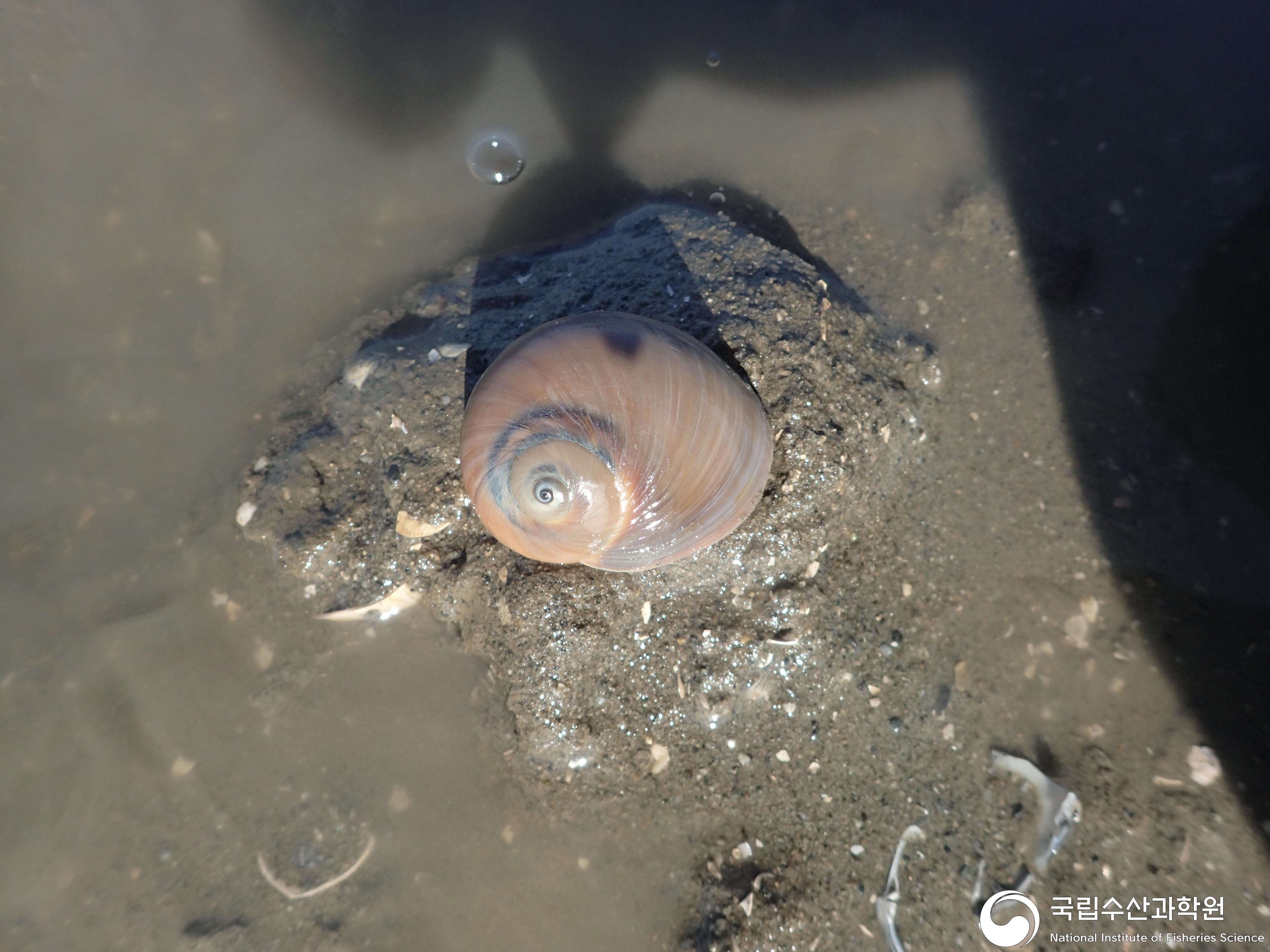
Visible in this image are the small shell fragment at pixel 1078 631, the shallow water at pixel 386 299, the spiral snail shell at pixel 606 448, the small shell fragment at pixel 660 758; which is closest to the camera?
the spiral snail shell at pixel 606 448

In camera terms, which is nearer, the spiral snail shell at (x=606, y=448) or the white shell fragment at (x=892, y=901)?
the spiral snail shell at (x=606, y=448)

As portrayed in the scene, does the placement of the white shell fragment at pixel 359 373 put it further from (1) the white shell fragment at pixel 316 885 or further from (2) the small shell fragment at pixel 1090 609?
(2) the small shell fragment at pixel 1090 609

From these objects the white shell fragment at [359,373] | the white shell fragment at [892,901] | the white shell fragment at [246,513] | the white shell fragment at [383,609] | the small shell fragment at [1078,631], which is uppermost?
the white shell fragment at [359,373]

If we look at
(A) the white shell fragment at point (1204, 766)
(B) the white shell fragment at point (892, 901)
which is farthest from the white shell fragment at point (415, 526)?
(A) the white shell fragment at point (1204, 766)

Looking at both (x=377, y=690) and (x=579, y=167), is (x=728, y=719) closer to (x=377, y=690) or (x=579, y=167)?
(x=377, y=690)

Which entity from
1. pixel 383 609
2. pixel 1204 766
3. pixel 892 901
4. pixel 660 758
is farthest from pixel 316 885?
pixel 1204 766

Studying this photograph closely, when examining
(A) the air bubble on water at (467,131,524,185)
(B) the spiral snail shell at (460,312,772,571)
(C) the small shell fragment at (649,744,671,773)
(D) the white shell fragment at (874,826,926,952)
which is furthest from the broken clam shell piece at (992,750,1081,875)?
(A) the air bubble on water at (467,131,524,185)

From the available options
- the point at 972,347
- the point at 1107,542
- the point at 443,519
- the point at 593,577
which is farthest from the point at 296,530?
the point at 1107,542

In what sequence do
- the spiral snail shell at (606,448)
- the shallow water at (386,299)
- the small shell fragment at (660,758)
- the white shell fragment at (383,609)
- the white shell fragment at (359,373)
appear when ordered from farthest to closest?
1. the white shell fragment at (359,373)
2. the white shell fragment at (383,609)
3. the shallow water at (386,299)
4. the small shell fragment at (660,758)
5. the spiral snail shell at (606,448)

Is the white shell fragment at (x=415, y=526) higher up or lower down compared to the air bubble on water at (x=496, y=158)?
lower down
